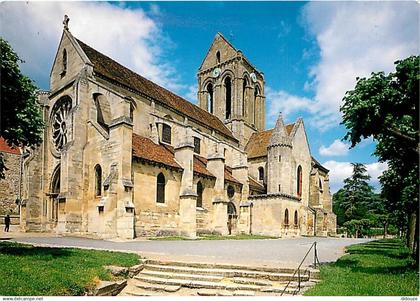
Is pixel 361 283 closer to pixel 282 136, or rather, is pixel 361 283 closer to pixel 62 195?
pixel 62 195

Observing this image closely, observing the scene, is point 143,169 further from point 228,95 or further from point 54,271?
point 228,95

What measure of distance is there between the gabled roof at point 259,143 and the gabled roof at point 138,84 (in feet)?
14.6

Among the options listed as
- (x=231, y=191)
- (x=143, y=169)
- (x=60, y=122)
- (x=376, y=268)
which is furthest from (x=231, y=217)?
(x=376, y=268)

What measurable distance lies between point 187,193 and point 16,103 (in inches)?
680

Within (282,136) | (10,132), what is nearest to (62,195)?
(10,132)

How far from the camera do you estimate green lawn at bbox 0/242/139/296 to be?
8.75 metres

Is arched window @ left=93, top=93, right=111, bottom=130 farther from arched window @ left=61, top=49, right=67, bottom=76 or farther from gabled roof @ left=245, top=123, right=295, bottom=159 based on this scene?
gabled roof @ left=245, top=123, right=295, bottom=159

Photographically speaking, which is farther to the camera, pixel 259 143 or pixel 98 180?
pixel 259 143

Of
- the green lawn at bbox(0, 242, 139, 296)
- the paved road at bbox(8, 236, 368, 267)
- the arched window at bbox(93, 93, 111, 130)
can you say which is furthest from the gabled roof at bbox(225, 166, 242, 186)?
the green lawn at bbox(0, 242, 139, 296)

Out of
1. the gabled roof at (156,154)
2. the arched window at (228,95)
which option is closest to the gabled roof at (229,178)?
the gabled roof at (156,154)

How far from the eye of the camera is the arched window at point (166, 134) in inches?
1310

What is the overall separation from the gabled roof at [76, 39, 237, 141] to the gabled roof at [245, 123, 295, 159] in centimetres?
445

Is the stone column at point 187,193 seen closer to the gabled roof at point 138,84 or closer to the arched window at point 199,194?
the arched window at point 199,194

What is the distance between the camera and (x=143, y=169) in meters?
27.0
